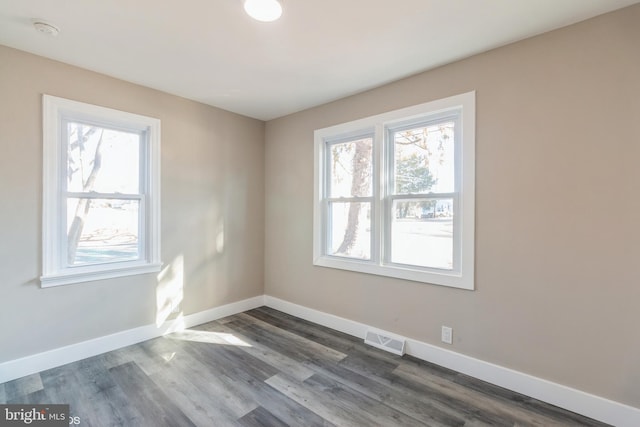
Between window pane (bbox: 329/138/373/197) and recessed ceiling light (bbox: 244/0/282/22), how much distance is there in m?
1.60

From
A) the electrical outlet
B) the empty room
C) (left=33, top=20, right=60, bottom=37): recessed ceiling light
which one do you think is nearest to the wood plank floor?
the empty room

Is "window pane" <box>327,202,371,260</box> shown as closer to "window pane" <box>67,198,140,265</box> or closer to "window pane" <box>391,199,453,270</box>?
"window pane" <box>391,199,453,270</box>

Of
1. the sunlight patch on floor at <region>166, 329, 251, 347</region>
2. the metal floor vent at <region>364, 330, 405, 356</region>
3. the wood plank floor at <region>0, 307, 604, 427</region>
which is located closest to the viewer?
the wood plank floor at <region>0, 307, 604, 427</region>

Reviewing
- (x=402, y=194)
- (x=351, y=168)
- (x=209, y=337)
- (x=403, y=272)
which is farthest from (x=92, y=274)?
(x=402, y=194)

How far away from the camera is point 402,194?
9.36 ft

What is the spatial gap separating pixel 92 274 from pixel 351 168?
9.12 ft

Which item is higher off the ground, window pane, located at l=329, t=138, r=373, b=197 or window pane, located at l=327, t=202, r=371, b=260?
window pane, located at l=329, t=138, r=373, b=197

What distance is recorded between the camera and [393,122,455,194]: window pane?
258 centimetres

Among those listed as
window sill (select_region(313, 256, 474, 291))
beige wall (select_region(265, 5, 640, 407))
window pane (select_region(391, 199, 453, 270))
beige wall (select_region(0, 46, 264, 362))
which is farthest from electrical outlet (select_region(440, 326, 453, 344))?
beige wall (select_region(0, 46, 264, 362))

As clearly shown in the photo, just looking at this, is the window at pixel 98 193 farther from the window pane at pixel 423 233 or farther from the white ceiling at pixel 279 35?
the window pane at pixel 423 233

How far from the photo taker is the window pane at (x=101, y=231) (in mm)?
2633

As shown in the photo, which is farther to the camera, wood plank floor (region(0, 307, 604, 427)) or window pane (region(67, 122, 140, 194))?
window pane (region(67, 122, 140, 194))

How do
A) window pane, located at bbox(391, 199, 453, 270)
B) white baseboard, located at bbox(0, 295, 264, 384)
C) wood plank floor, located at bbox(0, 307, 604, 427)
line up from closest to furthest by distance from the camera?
wood plank floor, located at bbox(0, 307, 604, 427) < white baseboard, located at bbox(0, 295, 264, 384) < window pane, located at bbox(391, 199, 453, 270)

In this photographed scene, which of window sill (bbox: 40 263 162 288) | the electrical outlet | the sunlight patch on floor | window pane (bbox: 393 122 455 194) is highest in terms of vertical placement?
window pane (bbox: 393 122 455 194)
